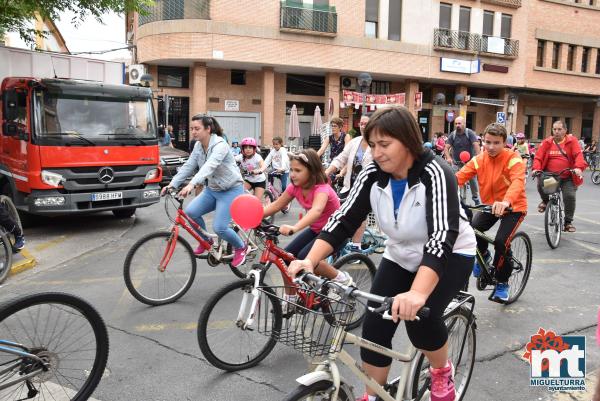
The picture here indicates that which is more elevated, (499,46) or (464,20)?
(464,20)

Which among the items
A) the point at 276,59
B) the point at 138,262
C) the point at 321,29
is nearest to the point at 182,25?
the point at 276,59

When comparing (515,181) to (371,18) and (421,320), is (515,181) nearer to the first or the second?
(421,320)

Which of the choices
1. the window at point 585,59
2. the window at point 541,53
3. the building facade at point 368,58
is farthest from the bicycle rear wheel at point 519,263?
the window at point 585,59

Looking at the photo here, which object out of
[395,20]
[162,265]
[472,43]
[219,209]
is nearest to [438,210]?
[162,265]

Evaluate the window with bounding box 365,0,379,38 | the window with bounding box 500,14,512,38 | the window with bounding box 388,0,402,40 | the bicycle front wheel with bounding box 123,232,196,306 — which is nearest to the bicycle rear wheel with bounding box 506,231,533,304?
the bicycle front wheel with bounding box 123,232,196,306

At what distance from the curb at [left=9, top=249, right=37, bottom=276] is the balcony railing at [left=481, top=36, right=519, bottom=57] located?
2959 centimetres

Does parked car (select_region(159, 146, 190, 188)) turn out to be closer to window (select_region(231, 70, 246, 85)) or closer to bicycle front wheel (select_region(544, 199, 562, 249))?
bicycle front wheel (select_region(544, 199, 562, 249))

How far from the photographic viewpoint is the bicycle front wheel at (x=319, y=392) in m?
2.08

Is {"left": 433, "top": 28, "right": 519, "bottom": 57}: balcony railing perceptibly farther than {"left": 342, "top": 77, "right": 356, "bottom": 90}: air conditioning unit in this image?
Yes

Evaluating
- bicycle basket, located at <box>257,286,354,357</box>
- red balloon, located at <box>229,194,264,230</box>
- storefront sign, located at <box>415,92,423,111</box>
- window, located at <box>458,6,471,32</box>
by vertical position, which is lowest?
bicycle basket, located at <box>257,286,354,357</box>

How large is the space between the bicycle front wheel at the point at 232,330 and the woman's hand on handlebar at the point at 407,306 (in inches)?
51.5

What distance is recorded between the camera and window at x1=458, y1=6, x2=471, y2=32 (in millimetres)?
30359

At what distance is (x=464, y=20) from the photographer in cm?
3059

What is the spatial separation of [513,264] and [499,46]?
98.1 ft
